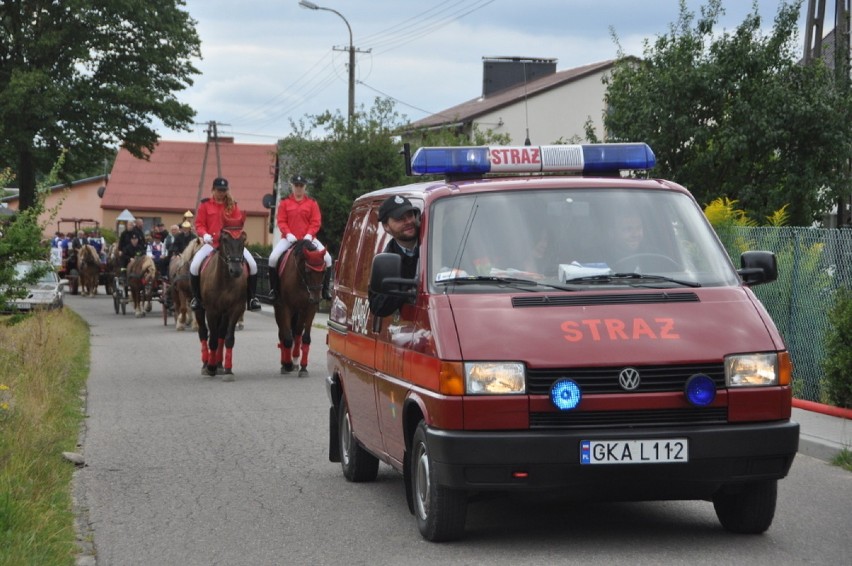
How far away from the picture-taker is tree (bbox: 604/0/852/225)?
2262 centimetres

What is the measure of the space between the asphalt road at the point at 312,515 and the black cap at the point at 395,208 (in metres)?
1.76

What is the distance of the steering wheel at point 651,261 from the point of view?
8.18 metres

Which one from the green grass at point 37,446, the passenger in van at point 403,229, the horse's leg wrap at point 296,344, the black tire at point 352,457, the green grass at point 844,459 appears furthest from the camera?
the horse's leg wrap at point 296,344

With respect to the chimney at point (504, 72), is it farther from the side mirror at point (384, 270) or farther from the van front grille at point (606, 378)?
the van front grille at point (606, 378)

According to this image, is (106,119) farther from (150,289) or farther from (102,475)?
(102,475)

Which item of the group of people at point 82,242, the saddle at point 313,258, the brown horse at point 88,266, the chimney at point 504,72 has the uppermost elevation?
the chimney at point 504,72

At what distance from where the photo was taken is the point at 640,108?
23188mm

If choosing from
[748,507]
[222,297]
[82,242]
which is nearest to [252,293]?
[222,297]

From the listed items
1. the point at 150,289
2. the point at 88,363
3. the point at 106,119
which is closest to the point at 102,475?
the point at 88,363

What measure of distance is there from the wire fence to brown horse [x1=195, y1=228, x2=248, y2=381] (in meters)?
6.40

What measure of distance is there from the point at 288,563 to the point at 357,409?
2.29m

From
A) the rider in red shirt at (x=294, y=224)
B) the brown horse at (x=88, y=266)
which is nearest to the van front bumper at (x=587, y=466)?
the rider in red shirt at (x=294, y=224)

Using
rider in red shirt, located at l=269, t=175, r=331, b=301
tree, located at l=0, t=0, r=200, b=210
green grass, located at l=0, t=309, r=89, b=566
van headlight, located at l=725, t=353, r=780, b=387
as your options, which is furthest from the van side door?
tree, located at l=0, t=0, r=200, b=210

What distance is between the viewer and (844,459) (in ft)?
36.5
